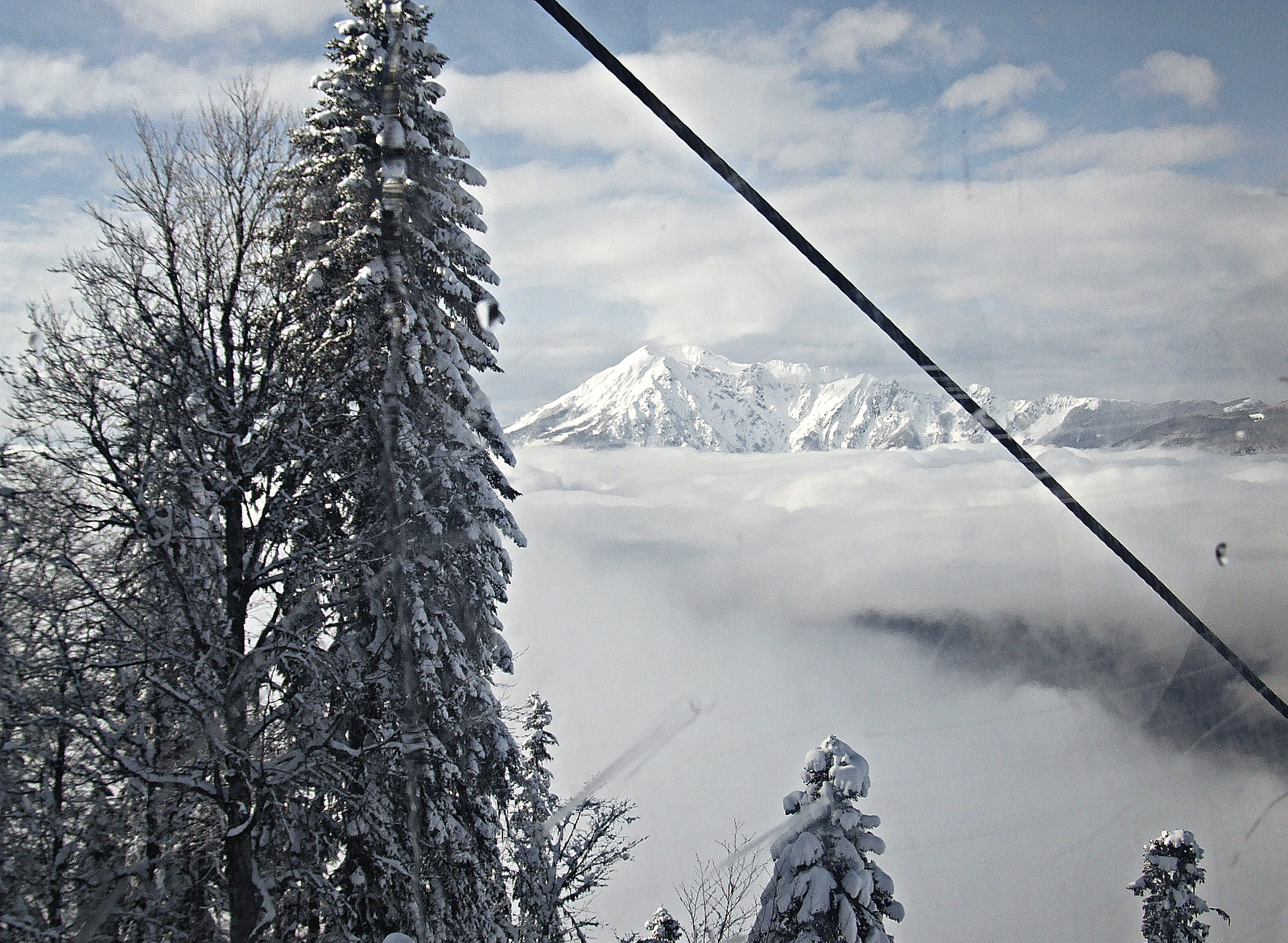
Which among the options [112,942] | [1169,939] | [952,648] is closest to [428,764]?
[112,942]

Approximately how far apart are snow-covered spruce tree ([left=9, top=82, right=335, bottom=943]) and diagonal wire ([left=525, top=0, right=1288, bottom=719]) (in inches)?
281

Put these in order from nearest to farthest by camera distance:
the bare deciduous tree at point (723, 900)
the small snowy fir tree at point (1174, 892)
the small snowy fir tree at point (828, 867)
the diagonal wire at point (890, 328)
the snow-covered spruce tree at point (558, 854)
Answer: the diagonal wire at point (890, 328), the small snowy fir tree at point (828, 867), the snow-covered spruce tree at point (558, 854), the bare deciduous tree at point (723, 900), the small snowy fir tree at point (1174, 892)

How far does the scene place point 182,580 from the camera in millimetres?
7773

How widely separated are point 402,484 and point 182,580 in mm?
2636

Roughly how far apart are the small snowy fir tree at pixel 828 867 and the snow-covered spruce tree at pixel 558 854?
2731 millimetres

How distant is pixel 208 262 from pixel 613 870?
11757 millimetres

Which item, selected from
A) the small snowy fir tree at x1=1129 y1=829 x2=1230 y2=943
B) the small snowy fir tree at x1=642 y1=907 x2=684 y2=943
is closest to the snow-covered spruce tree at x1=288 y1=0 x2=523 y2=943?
the small snowy fir tree at x1=642 y1=907 x2=684 y2=943

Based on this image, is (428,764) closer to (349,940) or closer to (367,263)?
(349,940)

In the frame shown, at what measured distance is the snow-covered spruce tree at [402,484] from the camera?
9375 millimetres

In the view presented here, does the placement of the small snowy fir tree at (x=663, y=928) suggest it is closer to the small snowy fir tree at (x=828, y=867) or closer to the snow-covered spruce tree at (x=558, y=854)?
the snow-covered spruce tree at (x=558, y=854)

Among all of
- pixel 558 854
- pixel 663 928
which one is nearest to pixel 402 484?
pixel 558 854

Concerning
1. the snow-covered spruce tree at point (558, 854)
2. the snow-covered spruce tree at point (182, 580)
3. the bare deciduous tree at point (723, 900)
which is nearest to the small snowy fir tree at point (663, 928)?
the bare deciduous tree at point (723, 900)

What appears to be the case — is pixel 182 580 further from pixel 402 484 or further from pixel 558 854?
pixel 558 854

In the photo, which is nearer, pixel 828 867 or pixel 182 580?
pixel 182 580
